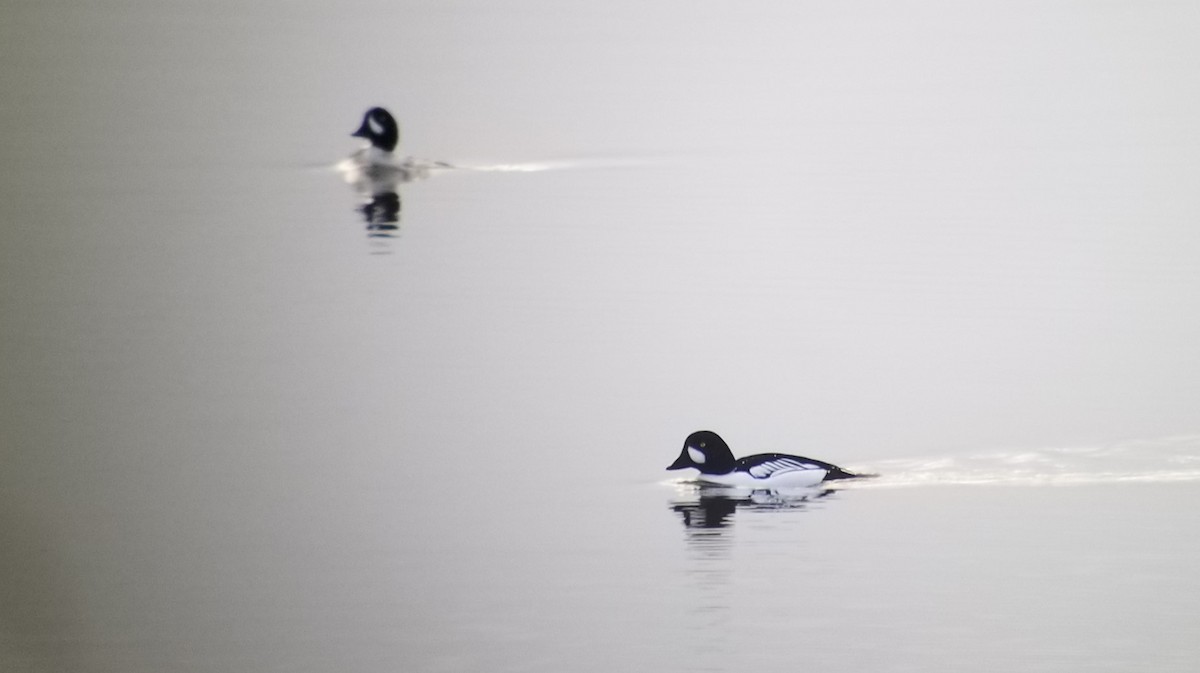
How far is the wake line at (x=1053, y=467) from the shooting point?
11.9 ft

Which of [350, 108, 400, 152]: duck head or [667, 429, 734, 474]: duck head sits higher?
[350, 108, 400, 152]: duck head

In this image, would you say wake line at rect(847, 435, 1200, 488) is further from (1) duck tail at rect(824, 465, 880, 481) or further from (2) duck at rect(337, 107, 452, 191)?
(2) duck at rect(337, 107, 452, 191)

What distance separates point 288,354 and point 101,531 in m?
0.76

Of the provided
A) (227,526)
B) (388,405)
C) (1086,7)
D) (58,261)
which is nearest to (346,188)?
(58,261)

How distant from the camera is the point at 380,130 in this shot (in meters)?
5.31

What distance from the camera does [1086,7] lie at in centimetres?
554

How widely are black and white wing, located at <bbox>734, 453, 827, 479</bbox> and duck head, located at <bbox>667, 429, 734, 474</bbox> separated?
0.04 metres

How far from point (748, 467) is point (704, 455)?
10cm

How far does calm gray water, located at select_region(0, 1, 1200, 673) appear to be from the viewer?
3.14 m

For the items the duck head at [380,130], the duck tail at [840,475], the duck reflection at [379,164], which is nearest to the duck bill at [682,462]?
the duck tail at [840,475]

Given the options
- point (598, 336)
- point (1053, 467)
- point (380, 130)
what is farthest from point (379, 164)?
point (1053, 467)

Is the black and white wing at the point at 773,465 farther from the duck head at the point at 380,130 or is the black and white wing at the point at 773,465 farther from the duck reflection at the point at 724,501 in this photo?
the duck head at the point at 380,130

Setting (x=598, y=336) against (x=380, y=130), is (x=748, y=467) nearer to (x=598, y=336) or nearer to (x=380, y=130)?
(x=598, y=336)

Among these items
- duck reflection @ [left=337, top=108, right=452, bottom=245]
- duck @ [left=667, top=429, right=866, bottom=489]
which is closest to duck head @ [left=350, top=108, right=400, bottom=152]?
duck reflection @ [left=337, top=108, right=452, bottom=245]
